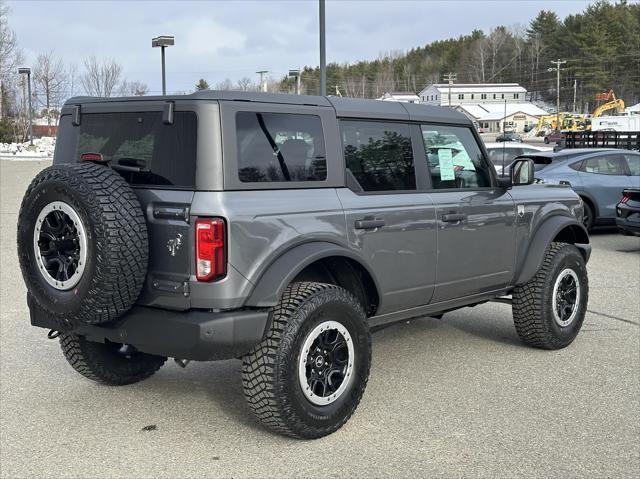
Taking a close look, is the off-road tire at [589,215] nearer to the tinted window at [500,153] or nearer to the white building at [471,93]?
the tinted window at [500,153]

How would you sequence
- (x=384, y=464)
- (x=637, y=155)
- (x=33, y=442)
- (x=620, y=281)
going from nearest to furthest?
(x=384, y=464), (x=33, y=442), (x=620, y=281), (x=637, y=155)

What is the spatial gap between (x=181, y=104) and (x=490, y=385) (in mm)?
2849

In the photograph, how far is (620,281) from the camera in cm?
942

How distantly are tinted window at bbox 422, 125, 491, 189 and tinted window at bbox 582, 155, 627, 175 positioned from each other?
8337mm

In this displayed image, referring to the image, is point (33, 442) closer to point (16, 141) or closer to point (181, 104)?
point (181, 104)

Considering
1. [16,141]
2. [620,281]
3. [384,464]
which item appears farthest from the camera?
[16,141]

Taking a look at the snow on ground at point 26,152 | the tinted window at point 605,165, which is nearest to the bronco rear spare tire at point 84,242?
the tinted window at point 605,165

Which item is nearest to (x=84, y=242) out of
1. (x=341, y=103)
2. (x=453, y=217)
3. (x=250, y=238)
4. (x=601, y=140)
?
(x=250, y=238)

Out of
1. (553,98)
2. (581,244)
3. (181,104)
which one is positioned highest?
(553,98)

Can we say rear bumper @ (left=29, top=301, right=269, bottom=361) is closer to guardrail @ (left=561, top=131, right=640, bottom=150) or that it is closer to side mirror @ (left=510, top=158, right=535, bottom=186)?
side mirror @ (left=510, top=158, right=535, bottom=186)

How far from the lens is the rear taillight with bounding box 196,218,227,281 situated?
13.1ft

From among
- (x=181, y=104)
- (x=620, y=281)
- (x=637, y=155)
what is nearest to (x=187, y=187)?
(x=181, y=104)

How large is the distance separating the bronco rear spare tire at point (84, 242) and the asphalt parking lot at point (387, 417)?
2.54 ft

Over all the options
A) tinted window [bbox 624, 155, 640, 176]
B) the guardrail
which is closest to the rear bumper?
tinted window [bbox 624, 155, 640, 176]
